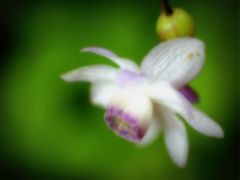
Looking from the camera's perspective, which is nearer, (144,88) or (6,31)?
(144,88)

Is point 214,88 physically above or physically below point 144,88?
above

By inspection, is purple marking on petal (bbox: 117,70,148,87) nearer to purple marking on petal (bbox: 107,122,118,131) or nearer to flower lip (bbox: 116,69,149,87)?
flower lip (bbox: 116,69,149,87)

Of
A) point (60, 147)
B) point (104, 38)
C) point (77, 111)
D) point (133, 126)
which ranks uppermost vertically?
point (104, 38)

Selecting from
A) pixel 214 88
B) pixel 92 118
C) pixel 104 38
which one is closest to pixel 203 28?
pixel 214 88

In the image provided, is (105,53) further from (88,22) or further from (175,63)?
(88,22)

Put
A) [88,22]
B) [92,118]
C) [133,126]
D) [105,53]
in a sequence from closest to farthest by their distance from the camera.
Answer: [105,53] → [133,126] → [92,118] → [88,22]

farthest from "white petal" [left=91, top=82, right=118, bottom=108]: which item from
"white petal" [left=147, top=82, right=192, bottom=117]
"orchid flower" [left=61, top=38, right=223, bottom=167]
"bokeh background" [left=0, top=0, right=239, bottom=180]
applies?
"bokeh background" [left=0, top=0, right=239, bottom=180]

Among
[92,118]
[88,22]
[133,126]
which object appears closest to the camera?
[133,126]
